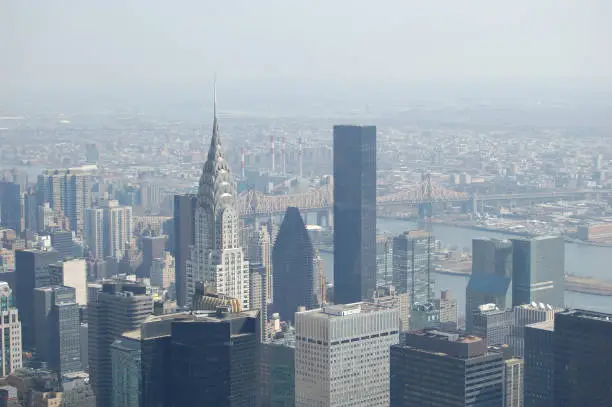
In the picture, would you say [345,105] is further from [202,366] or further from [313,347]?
[202,366]

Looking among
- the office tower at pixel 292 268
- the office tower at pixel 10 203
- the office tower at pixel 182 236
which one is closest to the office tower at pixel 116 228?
the office tower at pixel 10 203

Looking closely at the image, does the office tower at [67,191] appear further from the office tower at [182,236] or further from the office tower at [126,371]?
the office tower at [126,371]

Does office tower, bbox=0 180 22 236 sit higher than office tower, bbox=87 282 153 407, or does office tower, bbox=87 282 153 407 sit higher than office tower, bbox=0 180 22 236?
office tower, bbox=0 180 22 236

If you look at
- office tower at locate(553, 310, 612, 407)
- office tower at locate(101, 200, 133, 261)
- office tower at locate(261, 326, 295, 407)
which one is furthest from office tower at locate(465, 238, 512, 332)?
office tower at locate(101, 200, 133, 261)

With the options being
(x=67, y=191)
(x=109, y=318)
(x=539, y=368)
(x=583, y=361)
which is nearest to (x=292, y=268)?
(x=109, y=318)

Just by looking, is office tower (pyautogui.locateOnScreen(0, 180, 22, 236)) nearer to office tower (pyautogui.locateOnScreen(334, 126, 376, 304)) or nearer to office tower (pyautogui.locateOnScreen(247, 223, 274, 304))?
office tower (pyautogui.locateOnScreen(247, 223, 274, 304))

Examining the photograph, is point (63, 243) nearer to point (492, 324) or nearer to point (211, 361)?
point (492, 324)

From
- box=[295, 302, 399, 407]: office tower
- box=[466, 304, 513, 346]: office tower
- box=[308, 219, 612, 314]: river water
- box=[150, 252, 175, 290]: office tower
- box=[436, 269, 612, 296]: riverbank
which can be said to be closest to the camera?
box=[295, 302, 399, 407]: office tower
